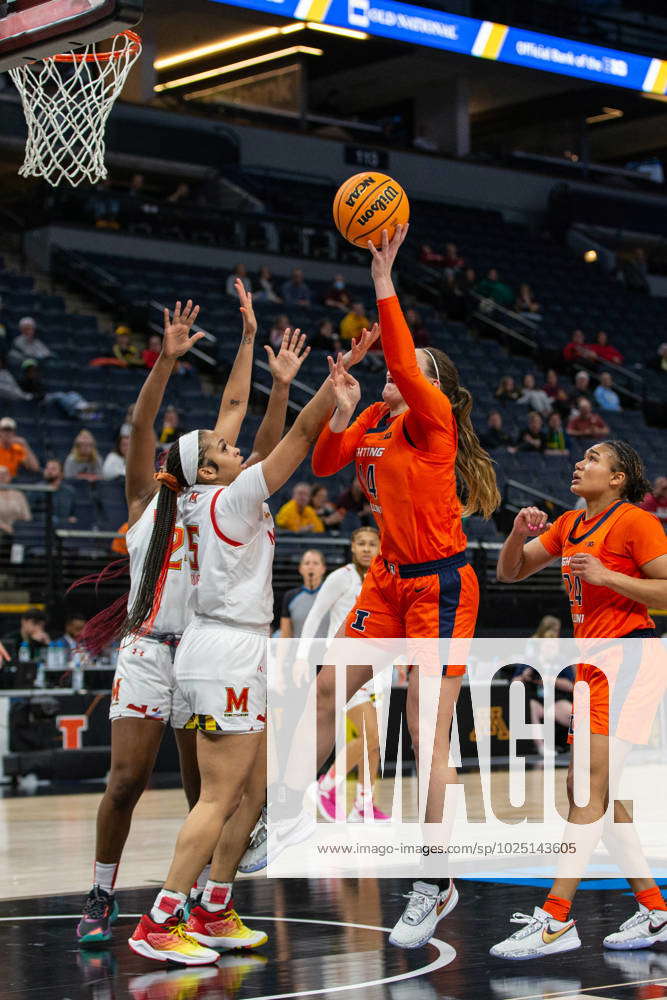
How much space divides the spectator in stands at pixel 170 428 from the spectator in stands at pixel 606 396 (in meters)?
9.14

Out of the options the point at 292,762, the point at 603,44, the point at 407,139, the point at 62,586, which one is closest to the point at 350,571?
the point at 292,762

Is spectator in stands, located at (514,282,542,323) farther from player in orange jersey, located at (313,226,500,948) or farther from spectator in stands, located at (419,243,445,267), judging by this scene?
player in orange jersey, located at (313,226,500,948)

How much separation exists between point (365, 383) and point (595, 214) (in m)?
12.2

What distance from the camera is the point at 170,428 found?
50.2ft

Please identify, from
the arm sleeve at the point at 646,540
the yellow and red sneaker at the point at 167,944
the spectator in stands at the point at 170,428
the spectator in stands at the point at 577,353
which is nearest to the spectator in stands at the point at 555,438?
the spectator in stands at the point at 577,353

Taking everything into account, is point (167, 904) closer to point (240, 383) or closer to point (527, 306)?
point (240, 383)

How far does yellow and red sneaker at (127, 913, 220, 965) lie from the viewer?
17.0 feet

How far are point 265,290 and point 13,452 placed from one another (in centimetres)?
763

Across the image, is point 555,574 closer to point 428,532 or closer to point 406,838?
point 406,838

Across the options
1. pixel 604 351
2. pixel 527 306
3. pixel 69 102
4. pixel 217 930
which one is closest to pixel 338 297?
pixel 527 306

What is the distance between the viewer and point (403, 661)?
19.4 feet

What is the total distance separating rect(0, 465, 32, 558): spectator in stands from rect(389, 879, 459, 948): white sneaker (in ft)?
28.4

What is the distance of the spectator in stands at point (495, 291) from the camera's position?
24562mm

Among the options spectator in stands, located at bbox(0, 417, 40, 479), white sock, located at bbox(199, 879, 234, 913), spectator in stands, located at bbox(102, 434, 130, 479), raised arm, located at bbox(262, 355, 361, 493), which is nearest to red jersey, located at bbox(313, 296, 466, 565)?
raised arm, located at bbox(262, 355, 361, 493)
